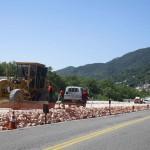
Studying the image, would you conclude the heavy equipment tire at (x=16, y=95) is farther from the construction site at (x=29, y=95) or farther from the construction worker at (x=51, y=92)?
the construction worker at (x=51, y=92)

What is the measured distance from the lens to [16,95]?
28516mm

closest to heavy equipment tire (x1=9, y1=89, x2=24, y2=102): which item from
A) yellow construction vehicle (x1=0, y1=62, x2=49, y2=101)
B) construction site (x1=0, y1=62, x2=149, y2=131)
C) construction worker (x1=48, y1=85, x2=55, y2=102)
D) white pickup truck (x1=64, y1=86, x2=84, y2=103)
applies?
construction site (x1=0, y1=62, x2=149, y2=131)

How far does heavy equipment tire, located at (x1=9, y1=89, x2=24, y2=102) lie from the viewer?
2836 centimetres

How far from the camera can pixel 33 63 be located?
31078 mm

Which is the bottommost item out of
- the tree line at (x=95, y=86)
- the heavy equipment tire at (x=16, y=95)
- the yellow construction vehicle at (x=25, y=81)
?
the heavy equipment tire at (x=16, y=95)

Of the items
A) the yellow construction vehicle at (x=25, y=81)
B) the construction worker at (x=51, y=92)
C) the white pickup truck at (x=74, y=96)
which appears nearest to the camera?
the yellow construction vehicle at (x=25, y=81)

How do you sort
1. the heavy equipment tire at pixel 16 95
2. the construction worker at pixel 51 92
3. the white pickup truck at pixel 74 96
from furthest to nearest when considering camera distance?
the white pickup truck at pixel 74 96
the construction worker at pixel 51 92
the heavy equipment tire at pixel 16 95

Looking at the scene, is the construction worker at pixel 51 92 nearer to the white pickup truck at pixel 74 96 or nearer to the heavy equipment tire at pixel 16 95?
the heavy equipment tire at pixel 16 95

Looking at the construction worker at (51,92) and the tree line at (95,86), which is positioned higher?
the tree line at (95,86)

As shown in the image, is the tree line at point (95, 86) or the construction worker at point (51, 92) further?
the tree line at point (95, 86)

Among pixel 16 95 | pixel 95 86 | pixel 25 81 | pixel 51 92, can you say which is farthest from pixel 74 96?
pixel 95 86

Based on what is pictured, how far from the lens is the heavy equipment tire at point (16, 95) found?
28.4 meters

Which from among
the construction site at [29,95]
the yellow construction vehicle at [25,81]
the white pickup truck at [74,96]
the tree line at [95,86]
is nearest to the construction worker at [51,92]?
the construction site at [29,95]

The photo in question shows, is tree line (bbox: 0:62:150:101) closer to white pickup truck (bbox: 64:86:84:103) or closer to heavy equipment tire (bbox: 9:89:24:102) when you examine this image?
white pickup truck (bbox: 64:86:84:103)
